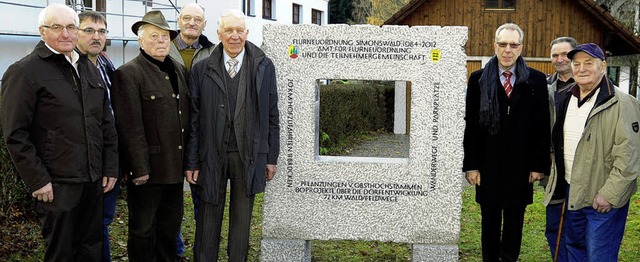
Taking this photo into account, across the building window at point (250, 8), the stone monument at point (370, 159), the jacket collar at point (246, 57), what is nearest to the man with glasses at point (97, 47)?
the jacket collar at point (246, 57)

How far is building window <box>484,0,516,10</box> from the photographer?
52.4ft

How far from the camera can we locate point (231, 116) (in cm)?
446

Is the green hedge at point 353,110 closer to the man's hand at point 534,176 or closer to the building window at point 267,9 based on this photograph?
the building window at point 267,9

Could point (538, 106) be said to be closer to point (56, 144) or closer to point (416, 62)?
point (416, 62)

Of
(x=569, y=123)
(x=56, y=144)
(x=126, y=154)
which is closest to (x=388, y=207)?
(x=569, y=123)

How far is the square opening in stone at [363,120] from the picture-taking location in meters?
13.8

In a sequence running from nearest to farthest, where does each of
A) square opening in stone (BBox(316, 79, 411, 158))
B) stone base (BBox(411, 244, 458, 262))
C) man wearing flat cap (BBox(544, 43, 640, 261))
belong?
man wearing flat cap (BBox(544, 43, 640, 261)) < stone base (BBox(411, 244, 458, 262)) < square opening in stone (BBox(316, 79, 411, 158))

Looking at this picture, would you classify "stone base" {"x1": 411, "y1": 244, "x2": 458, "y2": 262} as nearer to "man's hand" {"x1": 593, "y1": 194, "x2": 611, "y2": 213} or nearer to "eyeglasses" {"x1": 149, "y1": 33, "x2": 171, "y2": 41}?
"man's hand" {"x1": 593, "y1": 194, "x2": 611, "y2": 213}

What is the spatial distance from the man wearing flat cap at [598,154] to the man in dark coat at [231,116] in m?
2.15

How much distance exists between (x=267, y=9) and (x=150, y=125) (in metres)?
20.9

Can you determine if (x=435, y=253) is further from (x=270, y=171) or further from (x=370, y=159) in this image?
(x=270, y=171)

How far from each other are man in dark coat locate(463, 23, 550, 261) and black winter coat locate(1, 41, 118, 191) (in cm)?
281

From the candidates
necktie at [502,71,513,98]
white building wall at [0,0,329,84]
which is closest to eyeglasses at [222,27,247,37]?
necktie at [502,71,513,98]

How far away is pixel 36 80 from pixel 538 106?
3.53m
